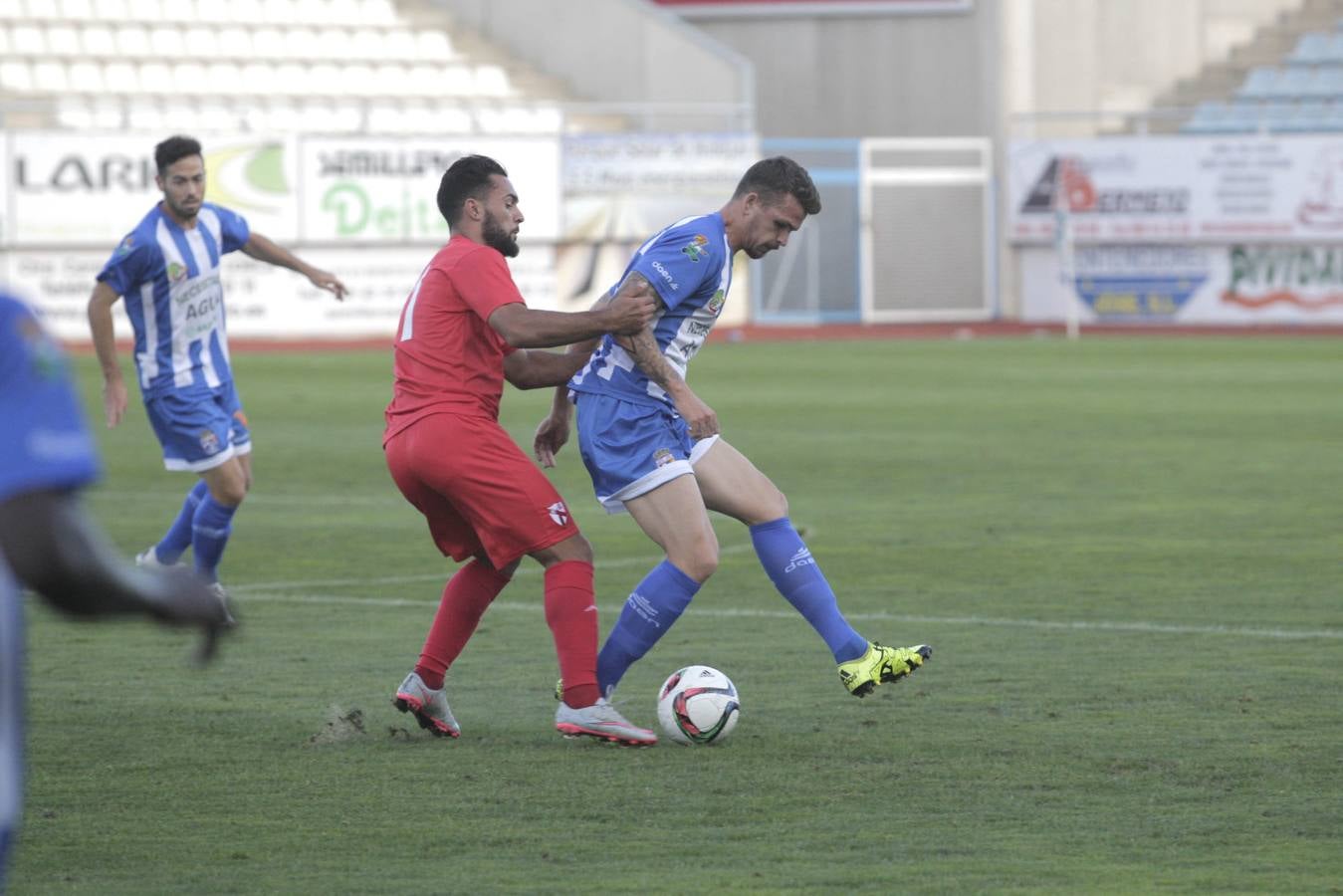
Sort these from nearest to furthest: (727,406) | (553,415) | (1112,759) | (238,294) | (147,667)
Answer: (1112,759), (553,415), (147,667), (727,406), (238,294)

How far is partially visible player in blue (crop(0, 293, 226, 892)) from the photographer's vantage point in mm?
2703

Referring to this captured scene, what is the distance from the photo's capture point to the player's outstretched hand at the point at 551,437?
675 centimetres

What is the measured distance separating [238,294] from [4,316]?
26.7 metres

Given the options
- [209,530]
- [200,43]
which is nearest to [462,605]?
[209,530]

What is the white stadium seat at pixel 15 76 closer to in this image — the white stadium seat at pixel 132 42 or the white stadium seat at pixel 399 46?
the white stadium seat at pixel 132 42

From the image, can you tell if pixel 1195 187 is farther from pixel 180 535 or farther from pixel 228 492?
pixel 228 492

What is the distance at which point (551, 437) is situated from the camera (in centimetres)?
679

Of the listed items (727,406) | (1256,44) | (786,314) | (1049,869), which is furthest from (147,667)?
(1256,44)

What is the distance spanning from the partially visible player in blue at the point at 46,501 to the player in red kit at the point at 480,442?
3.23 metres

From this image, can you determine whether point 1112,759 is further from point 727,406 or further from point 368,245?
point 368,245

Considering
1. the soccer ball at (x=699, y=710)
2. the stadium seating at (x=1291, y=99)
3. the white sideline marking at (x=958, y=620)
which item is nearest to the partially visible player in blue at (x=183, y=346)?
the white sideline marking at (x=958, y=620)

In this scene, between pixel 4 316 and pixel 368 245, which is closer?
pixel 4 316

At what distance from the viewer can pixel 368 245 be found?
97.5 feet

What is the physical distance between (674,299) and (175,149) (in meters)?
3.54
